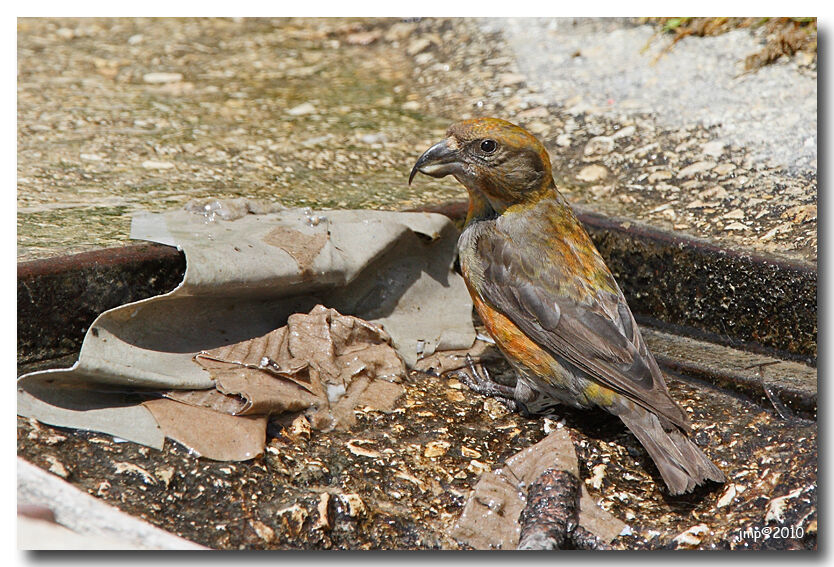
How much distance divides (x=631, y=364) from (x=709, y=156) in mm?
1892

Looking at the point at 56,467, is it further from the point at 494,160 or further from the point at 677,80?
the point at 677,80

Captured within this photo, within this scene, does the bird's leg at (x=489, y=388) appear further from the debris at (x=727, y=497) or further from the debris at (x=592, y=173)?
the debris at (x=592, y=173)

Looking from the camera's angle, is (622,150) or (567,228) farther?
(622,150)

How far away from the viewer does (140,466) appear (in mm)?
3146

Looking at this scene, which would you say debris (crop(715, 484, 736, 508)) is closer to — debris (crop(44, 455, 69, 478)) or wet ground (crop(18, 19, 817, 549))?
wet ground (crop(18, 19, 817, 549))

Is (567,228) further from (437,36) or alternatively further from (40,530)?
(437,36)

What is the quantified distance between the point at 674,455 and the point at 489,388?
0.91m

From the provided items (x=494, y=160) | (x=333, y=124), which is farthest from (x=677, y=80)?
(x=333, y=124)

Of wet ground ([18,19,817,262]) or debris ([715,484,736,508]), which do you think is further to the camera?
wet ground ([18,19,817,262])

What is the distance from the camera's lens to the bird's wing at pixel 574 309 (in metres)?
3.65

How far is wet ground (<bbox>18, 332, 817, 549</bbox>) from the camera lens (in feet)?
10.0

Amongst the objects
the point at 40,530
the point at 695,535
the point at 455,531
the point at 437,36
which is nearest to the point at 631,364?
the point at 695,535

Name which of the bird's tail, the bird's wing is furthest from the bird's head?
the bird's tail

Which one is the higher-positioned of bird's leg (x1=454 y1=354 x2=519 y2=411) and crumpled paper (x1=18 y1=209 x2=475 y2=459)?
crumpled paper (x1=18 y1=209 x2=475 y2=459)
